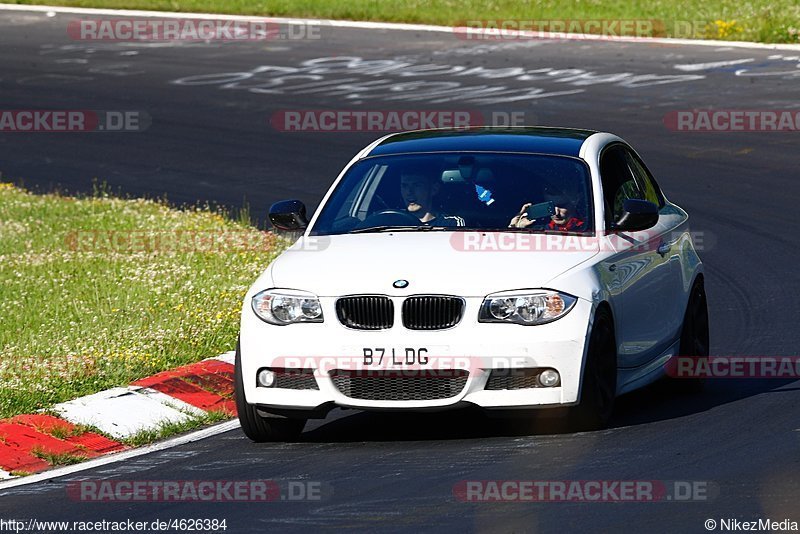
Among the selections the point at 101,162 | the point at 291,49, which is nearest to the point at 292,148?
Answer: the point at 101,162

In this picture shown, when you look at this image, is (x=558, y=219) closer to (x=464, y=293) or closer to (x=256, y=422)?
(x=464, y=293)

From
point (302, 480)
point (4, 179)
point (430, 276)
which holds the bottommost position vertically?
point (4, 179)

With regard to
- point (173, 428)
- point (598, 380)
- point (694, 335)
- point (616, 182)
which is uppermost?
point (616, 182)

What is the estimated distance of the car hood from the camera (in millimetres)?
9438

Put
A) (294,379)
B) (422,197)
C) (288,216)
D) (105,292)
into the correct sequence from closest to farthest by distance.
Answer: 1. (294,379)
2. (422,197)
3. (288,216)
4. (105,292)

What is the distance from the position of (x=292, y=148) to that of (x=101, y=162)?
8.18 feet

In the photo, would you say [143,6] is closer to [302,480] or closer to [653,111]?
[653,111]

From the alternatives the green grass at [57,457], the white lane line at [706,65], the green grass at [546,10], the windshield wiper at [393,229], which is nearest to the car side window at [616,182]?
the windshield wiper at [393,229]

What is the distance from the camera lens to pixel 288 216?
10.8 m

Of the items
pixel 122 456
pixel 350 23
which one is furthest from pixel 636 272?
pixel 350 23

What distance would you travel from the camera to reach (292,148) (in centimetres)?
2309

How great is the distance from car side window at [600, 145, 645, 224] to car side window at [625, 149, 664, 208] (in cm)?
4

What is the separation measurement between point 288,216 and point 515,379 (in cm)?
208

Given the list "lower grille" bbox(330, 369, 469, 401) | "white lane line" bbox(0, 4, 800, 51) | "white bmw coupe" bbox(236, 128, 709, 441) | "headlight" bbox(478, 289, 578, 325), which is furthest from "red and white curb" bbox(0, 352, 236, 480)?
"white lane line" bbox(0, 4, 800, 51)
